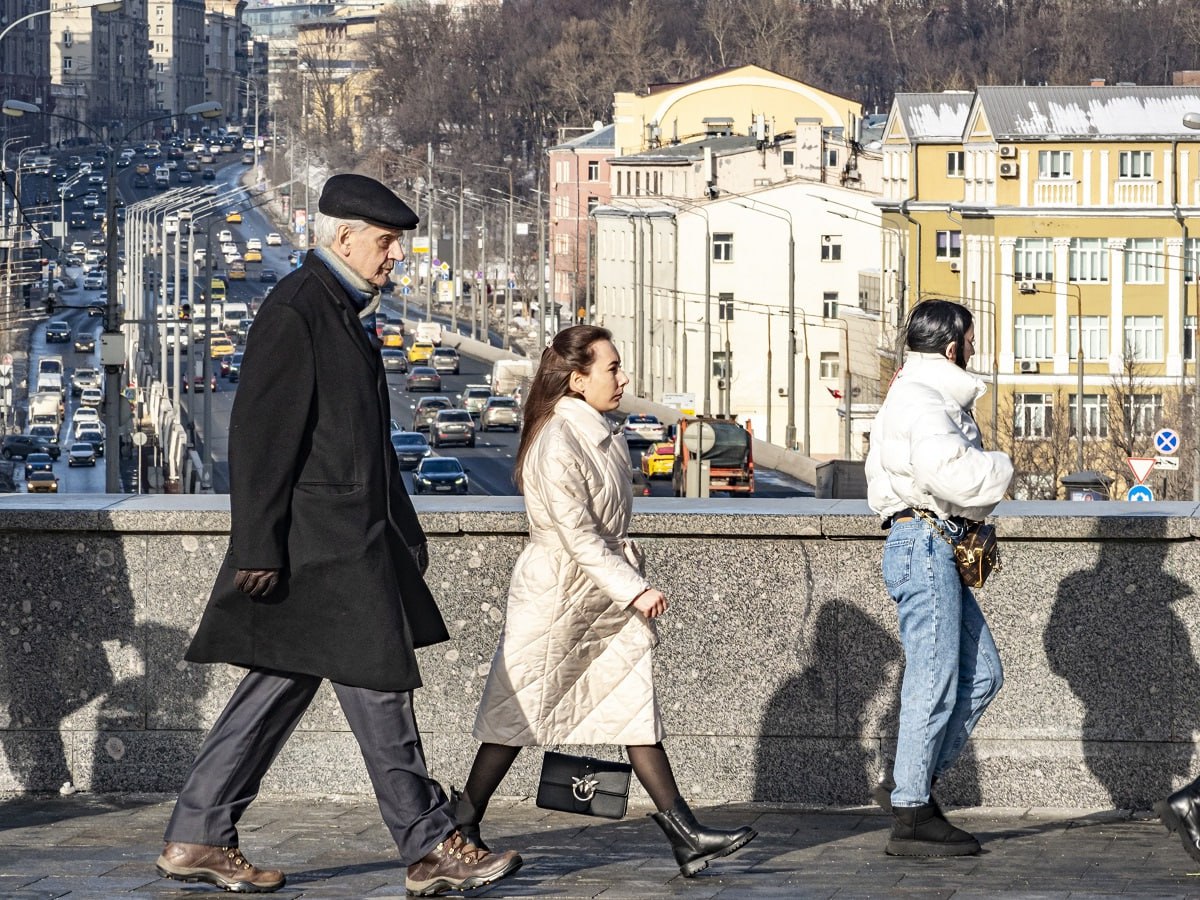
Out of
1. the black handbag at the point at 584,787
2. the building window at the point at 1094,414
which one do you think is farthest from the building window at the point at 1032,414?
the black handbag at the point at 584,787

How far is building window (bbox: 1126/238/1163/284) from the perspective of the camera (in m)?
72.6

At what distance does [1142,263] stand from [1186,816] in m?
68.1

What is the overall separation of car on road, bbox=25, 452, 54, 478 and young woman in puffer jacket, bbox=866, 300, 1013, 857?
190 ft

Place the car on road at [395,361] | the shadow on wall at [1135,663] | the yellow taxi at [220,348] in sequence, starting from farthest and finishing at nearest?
the yellow taxi at [220,348], the car on road at [395,361], the shadow on wall at [1135,663]

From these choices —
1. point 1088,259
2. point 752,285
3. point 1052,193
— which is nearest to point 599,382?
point 1088,259

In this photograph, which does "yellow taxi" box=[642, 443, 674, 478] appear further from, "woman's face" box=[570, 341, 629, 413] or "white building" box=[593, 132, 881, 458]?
"woman's face" box=[570, 341, 629, 413]

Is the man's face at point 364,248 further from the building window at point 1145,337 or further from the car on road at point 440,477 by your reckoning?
the building window at point 1145,337

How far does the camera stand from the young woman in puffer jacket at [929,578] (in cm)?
669

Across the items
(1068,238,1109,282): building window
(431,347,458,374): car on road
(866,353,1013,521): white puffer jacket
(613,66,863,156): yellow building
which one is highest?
(613,66,863,156): yellow building

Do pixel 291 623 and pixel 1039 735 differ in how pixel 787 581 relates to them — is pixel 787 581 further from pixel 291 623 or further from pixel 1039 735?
pixel 291 623

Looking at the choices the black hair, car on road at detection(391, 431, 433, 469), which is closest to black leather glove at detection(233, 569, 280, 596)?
the black hair

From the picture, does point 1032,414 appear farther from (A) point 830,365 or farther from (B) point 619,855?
(B) point 619,855

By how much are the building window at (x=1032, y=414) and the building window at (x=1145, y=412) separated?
7.40 ft

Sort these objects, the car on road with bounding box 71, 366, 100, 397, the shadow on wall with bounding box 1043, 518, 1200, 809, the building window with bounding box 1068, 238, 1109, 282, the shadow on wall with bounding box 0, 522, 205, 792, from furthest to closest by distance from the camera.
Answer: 1. the car on road with bounding box 71, 366, 100, 397
2. the building window with bounding box 1068, 238, 1109, 282
3. the shadow on wall with bounding box 0, 522, 205, 792
4. the shadow on wall with bounding box 1043, 518, 1200, 809
